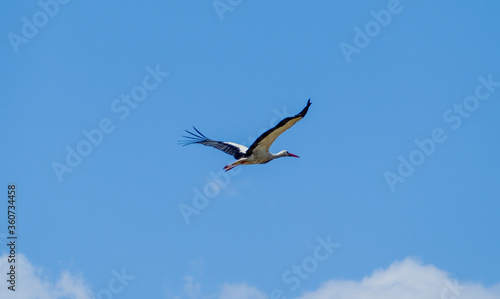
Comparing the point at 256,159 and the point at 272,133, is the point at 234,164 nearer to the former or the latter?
the point at 256,159

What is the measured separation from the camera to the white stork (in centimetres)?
1988

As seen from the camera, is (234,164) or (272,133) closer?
(272,133)

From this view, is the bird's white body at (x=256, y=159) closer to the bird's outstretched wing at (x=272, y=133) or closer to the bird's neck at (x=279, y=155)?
the bird's neck at (x=279, y=155)

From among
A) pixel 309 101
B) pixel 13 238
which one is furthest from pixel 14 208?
pixel 309 101

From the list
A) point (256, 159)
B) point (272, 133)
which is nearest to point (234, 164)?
point (256, 159)

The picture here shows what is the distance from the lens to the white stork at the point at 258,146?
19.9 metres

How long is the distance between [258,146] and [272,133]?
1200 millimetres

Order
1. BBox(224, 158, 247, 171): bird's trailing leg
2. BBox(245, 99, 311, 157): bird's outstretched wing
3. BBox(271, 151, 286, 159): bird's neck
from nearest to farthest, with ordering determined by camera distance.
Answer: BBox(245, 99, 311, 157): bird's outstretched wing, BBox(224, 158, 247, 171): bird's trailing leg, BBox(271, 151, 286, 159): bird's neck

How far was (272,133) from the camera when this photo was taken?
2083 cm

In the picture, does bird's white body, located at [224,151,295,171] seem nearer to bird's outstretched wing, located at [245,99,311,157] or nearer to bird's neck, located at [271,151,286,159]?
bird's neck, located at [271,151,286,159]

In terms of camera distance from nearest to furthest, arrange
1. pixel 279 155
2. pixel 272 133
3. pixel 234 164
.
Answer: pixel 272 133 < pixel 234 164 < pixel 279 155

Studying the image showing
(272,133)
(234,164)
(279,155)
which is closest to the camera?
(272,133)

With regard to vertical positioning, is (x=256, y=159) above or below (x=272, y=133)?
above

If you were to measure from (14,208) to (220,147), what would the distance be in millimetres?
7699
